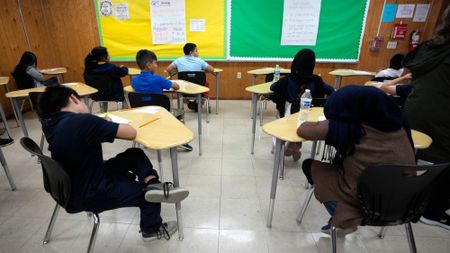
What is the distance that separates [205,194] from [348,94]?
4.78ft

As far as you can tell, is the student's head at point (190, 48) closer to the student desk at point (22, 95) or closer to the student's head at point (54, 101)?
the student desk at point (22, 95)

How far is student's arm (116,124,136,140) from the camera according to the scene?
4.27 feet

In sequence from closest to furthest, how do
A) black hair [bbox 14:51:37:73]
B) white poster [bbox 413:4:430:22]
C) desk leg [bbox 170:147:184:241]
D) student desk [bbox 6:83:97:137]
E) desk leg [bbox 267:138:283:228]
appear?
desk leg [bbox 170:147:184:241] → desk leg [bbox 267:138:283:228] → student desk [bbox 6:83:97:137] → black hair [bbox 14:51:37:73] → white poster [bbox 413:4:430:22]

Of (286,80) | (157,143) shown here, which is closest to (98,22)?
(286,80)

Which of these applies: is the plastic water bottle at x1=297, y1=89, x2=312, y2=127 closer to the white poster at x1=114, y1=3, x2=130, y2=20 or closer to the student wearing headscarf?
the student wearing headscarf

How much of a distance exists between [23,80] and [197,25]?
2914 mm

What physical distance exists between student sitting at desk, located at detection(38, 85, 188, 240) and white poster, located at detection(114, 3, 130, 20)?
155 inches

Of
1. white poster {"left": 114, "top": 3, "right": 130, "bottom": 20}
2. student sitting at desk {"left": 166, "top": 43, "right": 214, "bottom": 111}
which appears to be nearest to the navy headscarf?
student sitting at desk {"left": 166, "top": 43, "right": 214, "bottom": 111}

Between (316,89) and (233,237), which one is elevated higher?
(316,89)

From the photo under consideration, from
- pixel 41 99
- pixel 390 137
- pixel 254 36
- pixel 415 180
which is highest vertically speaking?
pixel 254 36

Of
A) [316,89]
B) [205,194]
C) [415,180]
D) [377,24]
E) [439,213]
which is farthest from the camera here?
[377,24]

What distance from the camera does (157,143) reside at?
1.34 metres

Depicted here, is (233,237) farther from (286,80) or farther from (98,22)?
(98,22)

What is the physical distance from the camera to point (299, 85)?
2.30 meters
